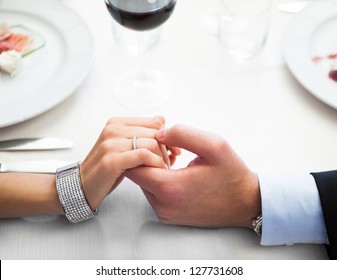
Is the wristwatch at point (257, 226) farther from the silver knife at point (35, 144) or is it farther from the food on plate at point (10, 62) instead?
the food on plate at point (10, 62)

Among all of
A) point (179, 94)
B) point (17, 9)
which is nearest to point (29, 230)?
point (179, 94)

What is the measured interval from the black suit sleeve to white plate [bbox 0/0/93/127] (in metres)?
0.43

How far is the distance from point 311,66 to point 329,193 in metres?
0.28

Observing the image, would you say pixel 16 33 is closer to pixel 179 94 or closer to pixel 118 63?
pixel 118 63

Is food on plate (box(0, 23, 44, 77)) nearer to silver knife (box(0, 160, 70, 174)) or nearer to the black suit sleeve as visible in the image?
silver knife (box(0, 160, 70, 174))

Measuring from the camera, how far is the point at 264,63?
932 mm

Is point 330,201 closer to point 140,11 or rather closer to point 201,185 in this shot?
point 201,185

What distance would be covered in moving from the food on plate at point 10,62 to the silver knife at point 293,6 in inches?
21.4

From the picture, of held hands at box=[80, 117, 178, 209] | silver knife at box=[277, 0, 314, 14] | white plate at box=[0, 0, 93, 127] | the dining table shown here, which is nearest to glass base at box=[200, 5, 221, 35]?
the dining table

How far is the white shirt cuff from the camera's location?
679mm

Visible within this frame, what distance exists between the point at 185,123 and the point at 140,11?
0.66 feet

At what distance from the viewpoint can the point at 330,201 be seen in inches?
27.3

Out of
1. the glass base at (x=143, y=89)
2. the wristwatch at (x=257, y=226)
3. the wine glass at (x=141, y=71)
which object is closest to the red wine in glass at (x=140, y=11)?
the wine glass at (x=141, y=71)

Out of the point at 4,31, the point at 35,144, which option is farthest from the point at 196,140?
the point at 4,31
